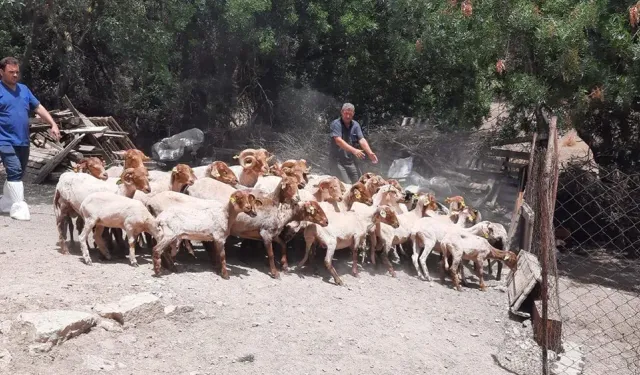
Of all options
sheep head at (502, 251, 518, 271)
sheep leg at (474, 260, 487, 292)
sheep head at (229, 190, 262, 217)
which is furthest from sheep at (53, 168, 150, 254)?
sheep head at (502, 251, 518, 271)

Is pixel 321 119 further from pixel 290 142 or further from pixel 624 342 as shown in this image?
pixel 624 342

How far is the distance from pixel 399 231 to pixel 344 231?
1.02 m

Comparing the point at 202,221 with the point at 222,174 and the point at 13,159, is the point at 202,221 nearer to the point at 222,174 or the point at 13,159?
the point at 222,174

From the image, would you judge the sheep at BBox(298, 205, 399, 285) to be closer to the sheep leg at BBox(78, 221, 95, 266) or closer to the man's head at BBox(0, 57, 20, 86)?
the sheep leg at BBox(78, 221, 95, 266)

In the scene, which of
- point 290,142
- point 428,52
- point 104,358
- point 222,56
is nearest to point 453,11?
point 428,52

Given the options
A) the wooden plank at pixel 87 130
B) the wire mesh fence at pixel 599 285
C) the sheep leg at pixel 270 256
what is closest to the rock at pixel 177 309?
the sheep leg at pixel 270 256

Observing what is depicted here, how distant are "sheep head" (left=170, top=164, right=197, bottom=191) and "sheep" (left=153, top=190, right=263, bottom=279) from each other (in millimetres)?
861

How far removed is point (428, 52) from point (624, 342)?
6.63 m

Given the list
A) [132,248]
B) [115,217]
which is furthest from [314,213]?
[115,217]

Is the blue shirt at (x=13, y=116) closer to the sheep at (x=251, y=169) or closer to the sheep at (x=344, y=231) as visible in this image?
the sheep at (x=251, y=169)

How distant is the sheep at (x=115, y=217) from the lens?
6578 mm

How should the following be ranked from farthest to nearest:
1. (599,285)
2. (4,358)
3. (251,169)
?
1. (599,285)
2. (251,169)
3. (4,358)

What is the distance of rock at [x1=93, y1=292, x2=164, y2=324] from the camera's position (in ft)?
17.6

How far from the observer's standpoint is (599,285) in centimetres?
950
